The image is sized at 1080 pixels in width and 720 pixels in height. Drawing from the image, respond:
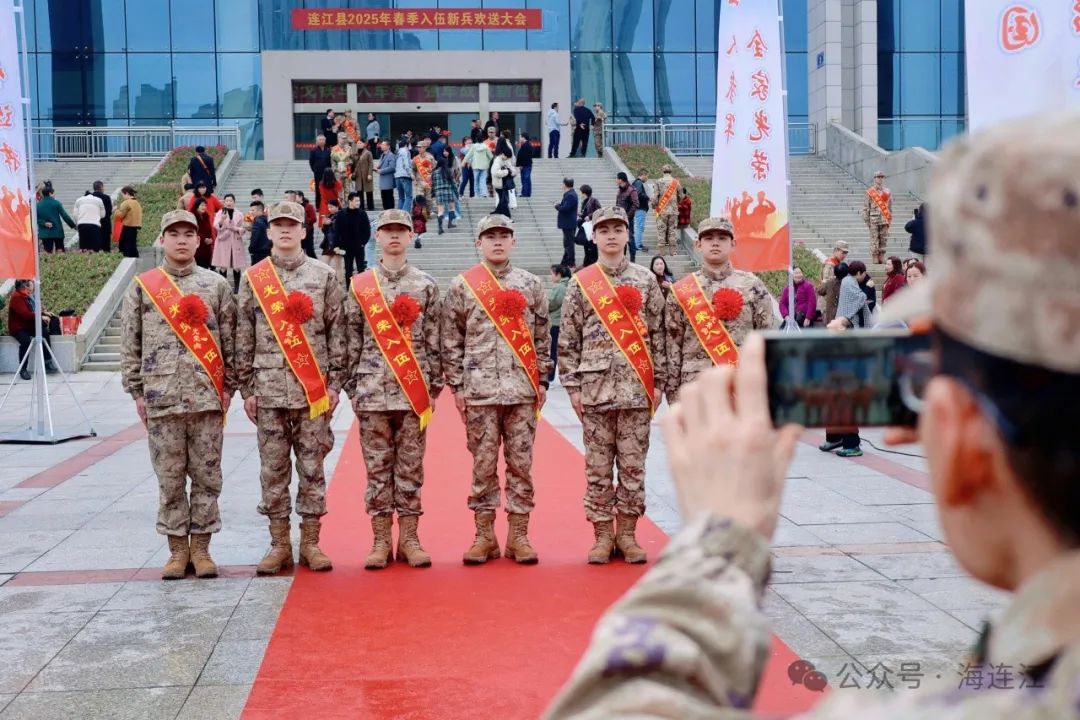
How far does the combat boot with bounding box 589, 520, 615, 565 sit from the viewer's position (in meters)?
6.19

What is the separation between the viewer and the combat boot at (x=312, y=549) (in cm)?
616

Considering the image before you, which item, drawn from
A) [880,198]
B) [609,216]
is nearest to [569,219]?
[880,198]

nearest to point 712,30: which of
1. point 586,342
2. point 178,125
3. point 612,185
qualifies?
point 612,185

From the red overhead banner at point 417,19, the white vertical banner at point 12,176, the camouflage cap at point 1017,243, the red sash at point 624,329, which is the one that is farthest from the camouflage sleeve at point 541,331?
the red overhead banner at point 417,19

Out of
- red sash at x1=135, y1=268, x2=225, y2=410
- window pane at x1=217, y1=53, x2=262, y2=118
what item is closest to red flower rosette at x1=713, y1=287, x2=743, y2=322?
red sash at x1=135, y1=268, x2=225, y2=410

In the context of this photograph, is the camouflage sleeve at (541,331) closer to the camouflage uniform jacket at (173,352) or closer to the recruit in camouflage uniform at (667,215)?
the camouflage uniform jacket at (173,352)

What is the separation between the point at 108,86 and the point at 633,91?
47.6 feet

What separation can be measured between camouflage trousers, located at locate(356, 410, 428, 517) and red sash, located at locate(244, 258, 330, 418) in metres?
0.27

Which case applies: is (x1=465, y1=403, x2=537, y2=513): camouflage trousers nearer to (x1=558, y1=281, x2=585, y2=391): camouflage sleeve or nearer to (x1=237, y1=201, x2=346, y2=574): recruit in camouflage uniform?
(x1=558, y1=281, x2=585, y2=391): camouflage sleeve

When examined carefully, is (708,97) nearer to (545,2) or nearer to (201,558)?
(545,2)

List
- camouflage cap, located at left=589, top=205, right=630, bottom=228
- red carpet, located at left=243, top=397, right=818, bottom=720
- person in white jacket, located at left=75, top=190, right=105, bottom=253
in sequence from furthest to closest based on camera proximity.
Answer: person in white jacket, located at left=75, top=190, right=105, bottom=253, camouflage cap, located at left=589, top=205, right=630, bottom=228, red carpet, located at left=243, top=397, right=818, bottom=720

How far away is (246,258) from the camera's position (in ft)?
60.1

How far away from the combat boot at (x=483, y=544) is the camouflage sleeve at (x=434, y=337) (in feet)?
2.31

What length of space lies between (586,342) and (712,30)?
28.9 meters
